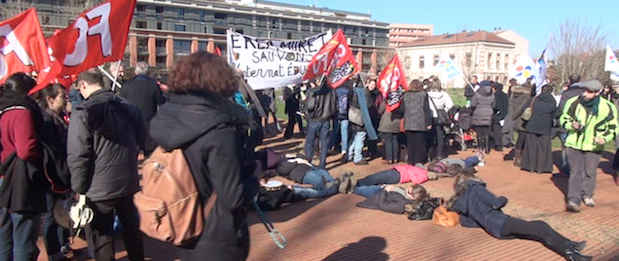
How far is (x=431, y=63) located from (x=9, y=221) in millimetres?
96844

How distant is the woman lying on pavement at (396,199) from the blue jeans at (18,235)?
421 centimetres

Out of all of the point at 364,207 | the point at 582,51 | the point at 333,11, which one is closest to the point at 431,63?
the point at 333,11

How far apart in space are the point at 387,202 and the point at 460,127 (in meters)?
6.09

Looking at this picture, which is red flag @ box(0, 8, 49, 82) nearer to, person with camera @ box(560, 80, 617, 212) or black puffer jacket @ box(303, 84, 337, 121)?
black puffer jacket @ box(303, 84, 337, 121)

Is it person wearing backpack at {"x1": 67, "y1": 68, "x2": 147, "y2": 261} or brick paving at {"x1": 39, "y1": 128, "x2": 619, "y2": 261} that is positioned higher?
person wearing backpack at {"x1": 67, "y1": 68, "x2": 147, "y2": 261}

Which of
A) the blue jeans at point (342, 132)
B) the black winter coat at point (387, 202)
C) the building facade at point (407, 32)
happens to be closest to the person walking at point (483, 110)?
the blue jeans at point (342, 132)

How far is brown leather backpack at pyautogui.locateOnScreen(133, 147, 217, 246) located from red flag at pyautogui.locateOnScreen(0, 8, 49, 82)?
5142 millimetres

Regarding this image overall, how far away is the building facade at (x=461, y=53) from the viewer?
81.0m

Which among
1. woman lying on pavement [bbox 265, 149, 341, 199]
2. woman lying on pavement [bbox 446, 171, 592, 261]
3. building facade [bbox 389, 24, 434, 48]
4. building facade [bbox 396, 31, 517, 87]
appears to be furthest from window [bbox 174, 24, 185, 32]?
building facade [bbox 389, 24, 434, 48]

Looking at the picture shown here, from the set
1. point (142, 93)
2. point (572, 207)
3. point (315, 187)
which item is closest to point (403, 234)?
point (315, 187)

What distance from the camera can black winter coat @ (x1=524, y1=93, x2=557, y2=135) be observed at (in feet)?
30.8

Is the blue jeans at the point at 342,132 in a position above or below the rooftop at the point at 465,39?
below

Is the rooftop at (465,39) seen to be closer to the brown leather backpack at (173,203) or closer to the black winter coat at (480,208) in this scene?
the black winter coat at (480,208)

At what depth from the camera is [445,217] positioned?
6168 mm
